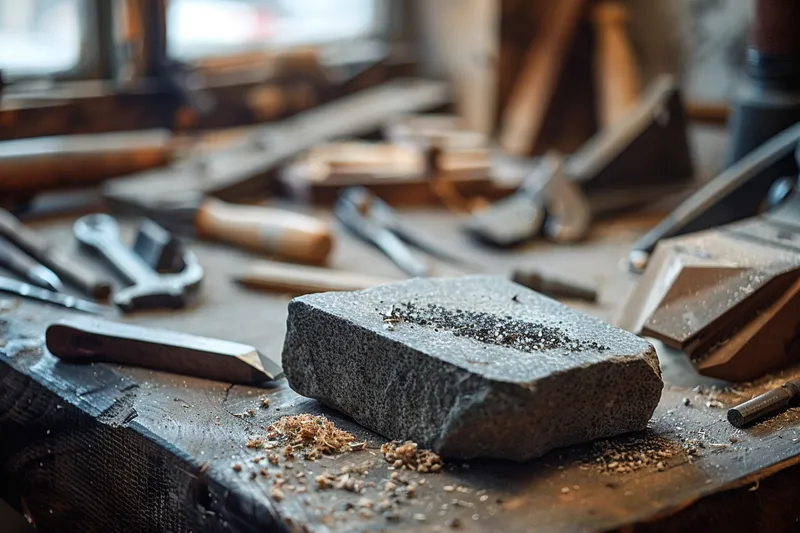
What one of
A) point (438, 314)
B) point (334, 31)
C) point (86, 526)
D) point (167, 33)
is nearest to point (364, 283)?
point (438, 314)

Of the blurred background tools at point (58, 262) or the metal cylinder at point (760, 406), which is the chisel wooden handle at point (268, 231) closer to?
the blurred background tools at point (58, 262)

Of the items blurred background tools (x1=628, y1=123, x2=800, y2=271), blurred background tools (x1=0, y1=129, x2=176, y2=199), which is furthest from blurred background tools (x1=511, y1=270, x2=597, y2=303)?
blurred background tools (x1=0, y1=129, x2=176, y2=199)

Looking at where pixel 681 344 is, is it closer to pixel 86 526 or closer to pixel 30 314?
pixel 86 526

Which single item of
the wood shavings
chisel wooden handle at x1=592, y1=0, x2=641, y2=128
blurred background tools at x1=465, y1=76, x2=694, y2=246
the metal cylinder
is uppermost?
chisel wooden handle at x1=592, y1=0, x2=641, y2=128

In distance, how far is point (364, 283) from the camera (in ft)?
6.89

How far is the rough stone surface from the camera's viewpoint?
4.35 ft

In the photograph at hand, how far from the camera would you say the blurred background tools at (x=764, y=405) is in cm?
152

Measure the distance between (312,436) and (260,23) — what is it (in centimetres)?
265

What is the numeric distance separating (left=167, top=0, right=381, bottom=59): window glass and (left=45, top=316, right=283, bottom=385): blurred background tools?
69.4 inches

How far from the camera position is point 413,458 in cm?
138

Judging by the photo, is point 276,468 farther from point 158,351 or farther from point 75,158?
point 75,158

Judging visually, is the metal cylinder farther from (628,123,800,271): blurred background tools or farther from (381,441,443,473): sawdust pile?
(628,123,800,271): blurred background tools

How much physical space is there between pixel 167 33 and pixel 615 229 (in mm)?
1478

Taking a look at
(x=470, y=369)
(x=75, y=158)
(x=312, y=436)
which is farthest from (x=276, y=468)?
(x=75, y=158)
